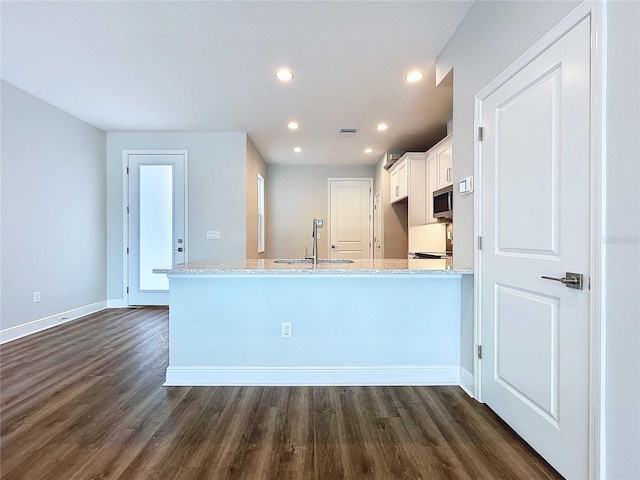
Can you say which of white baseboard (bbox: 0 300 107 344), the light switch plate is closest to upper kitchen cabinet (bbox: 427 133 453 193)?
the light switch plate

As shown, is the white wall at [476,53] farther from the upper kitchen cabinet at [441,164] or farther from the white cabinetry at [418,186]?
the white cabinetry at [418,186]

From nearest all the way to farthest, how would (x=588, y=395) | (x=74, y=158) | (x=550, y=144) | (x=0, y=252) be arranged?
(x=588, y=395) → (x=550, y=144) → (x=0, y=252) → (x=74, y=158)

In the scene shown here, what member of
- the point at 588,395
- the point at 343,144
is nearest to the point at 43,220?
the point at 343,144

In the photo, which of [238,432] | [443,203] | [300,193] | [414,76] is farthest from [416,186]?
[238,432]

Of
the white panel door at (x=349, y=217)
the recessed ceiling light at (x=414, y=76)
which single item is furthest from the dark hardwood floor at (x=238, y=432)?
the white panel door at (x=349, y=217)

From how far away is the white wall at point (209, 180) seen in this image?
4742mm

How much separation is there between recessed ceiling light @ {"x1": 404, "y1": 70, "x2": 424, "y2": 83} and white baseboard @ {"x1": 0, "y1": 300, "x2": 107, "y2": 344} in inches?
187

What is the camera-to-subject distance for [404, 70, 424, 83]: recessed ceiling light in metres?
2.98

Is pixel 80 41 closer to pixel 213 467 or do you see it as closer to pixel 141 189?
pixel 141 189

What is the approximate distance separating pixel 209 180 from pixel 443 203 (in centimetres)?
329

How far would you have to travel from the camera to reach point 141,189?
482cm

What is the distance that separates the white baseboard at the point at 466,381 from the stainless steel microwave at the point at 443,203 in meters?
1.62

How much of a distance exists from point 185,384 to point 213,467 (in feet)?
3.13

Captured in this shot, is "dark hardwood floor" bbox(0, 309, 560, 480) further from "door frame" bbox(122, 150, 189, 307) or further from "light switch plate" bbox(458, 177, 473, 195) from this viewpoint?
"door frame" bbox(122, 150, 189, 307)
